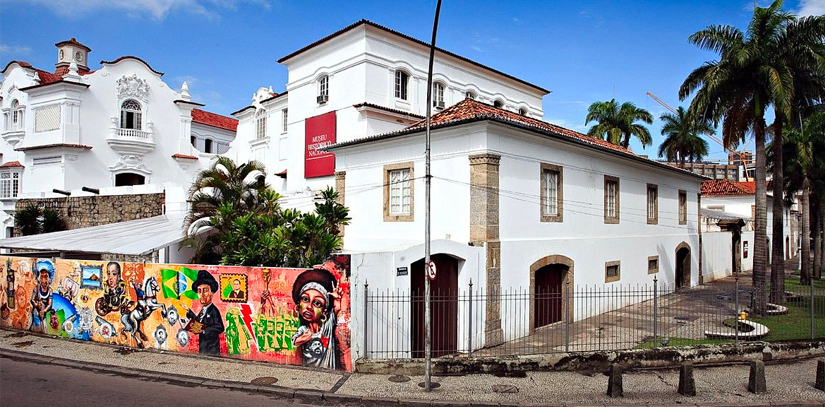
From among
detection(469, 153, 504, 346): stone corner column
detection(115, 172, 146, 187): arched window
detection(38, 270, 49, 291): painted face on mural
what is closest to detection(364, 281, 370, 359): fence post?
detection(469, 153, 504, 346): stone corner column

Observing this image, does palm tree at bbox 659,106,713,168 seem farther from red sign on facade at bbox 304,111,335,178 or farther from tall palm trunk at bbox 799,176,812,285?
red sign on facade at bbox 304,111,335,178

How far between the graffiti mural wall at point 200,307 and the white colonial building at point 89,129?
55.1 ft

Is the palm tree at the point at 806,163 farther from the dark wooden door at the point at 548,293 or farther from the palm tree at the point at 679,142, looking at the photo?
the dark wooden door at the point at 548,293

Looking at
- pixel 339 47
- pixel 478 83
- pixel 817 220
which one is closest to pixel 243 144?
pixel 339 47

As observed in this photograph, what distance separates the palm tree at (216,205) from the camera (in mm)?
15577

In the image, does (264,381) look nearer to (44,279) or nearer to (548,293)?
(44,279)

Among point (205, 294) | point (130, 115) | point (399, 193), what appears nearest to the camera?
point (205, 294)

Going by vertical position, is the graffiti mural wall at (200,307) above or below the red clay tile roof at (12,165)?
below

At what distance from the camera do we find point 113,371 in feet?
35.1

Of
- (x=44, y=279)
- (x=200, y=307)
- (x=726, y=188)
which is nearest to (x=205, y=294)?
(x=200, y=307)

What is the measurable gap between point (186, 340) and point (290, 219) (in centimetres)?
391

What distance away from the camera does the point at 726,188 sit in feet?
141

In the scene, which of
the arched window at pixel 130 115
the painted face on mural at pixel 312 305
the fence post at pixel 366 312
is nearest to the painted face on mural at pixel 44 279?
the painted face on mural at pixel 312 305

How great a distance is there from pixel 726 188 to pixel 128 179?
47523 mm
